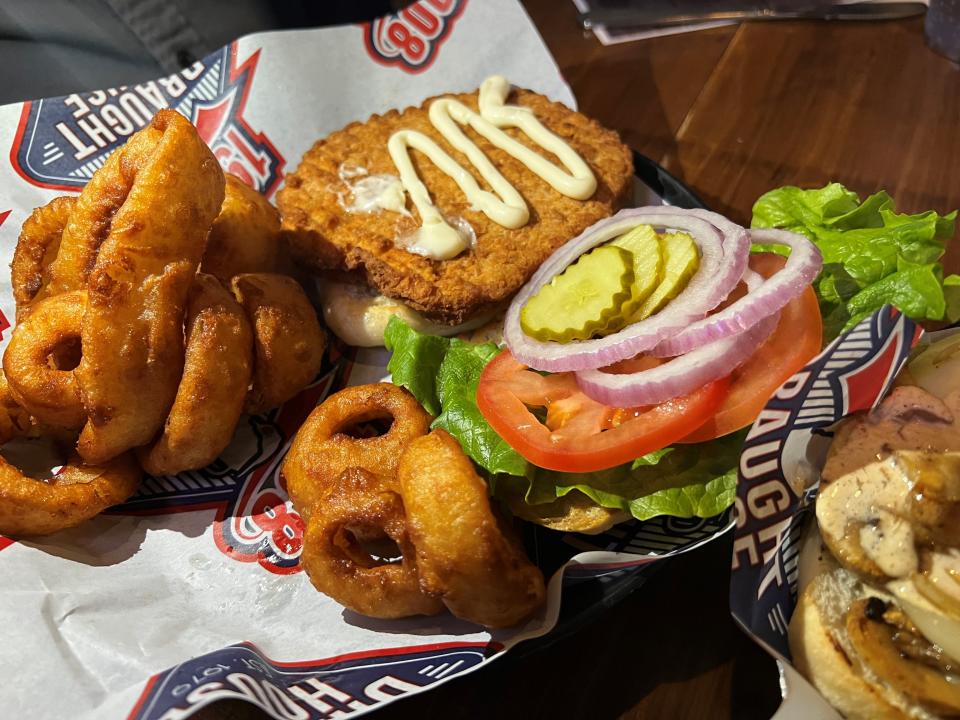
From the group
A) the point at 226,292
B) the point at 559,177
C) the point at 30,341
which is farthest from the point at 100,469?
the point at 559,177

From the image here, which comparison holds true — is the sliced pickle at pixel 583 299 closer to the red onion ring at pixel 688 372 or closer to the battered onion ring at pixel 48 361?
the red onion ring at pixel 688 372

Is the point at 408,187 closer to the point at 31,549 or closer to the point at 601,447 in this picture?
the point at 601,447

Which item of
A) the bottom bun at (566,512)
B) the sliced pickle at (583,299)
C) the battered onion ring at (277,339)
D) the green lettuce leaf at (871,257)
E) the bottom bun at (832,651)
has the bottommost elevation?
the green lettuce leaf at (871,257)

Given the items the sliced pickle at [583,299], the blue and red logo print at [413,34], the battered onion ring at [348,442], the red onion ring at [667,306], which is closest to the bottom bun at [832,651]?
the red onion ring at [667,306]

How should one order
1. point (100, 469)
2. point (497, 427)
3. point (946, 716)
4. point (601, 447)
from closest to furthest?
point (946, 716), point (601, 447), point (497, 427), point (100, 469)

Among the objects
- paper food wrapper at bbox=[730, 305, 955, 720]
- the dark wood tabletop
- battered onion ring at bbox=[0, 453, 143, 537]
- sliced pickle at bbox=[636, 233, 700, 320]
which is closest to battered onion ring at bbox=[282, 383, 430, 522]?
battered onion ring at bbox=[0, 453, 143, 537]

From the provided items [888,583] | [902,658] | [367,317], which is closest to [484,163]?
[367,317]

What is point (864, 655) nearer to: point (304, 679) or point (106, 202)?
point (304, 679)
